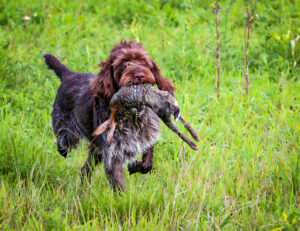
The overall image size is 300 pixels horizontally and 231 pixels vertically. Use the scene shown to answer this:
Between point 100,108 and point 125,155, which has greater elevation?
point 100,108

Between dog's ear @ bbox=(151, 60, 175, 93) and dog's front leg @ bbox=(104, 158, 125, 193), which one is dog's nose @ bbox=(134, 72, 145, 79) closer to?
dog's ear @ bbox=(151, 60, 175, 93)

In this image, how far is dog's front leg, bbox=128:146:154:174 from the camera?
372 cm

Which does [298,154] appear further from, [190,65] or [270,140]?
[190,65]

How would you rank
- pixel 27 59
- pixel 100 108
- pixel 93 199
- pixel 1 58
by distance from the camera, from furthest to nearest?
1. pixel 27 59
2. pixel 1 58
3. pixel 100 108
4. pixel 93 199

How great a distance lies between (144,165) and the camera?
3723 mm

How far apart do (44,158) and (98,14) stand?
4.91m

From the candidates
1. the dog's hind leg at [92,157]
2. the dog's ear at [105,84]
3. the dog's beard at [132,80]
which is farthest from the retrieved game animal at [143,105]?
the dog's hind leg at [92,157]

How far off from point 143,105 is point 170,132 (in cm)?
118

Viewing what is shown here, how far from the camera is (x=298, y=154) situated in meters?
3.26

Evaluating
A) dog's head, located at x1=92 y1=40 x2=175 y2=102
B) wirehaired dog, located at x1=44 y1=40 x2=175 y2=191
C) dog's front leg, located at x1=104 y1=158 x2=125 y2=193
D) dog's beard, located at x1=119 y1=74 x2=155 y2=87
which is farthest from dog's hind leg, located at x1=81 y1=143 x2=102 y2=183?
dog's beard, located at x1=119 y1=74 x2=155 y2=87

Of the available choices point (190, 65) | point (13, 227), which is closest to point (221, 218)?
point (13, 227)

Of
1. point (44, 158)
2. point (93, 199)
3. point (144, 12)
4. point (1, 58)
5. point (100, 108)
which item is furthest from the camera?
point (144, 12)

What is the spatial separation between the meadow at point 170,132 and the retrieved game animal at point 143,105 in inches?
19.9

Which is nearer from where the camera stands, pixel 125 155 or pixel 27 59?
pixel 125 155
